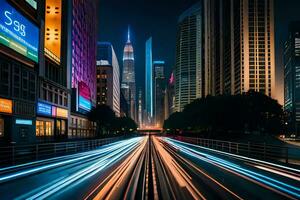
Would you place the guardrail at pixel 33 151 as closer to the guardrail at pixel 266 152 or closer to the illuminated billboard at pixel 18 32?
the guardrail at pixel 266 152

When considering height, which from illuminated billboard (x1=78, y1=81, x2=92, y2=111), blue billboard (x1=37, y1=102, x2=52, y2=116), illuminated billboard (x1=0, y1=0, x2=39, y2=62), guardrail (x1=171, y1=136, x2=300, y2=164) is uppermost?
illuminated billboard (x1=0, y1=0, x2=39, y2=62)

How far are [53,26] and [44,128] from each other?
29757mm

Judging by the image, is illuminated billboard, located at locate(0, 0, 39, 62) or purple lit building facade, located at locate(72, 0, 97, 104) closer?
illuminated billboard, located at locate(0, 0, 39, 62)

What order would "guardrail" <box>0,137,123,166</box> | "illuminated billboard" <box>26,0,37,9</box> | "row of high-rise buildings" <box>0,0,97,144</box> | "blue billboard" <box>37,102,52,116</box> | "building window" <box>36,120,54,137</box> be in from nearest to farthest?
"guardrail" <box>0,137,123,166</box>, "row of high-rise buildings" <box>0,0,97,144</box>, "illuminated billboard" <box>26,0,37,9</box>, "blue billboard" <box>37,102,52,116</box>, "building window" <box>36,120,54,137</box>

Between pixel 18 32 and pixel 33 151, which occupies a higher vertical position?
pixel 18 32

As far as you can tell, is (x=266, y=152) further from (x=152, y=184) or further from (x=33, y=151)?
(x=33, y=151)

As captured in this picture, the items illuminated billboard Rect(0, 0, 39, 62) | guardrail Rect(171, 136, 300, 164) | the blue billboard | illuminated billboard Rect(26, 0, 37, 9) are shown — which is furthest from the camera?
the blue billboard

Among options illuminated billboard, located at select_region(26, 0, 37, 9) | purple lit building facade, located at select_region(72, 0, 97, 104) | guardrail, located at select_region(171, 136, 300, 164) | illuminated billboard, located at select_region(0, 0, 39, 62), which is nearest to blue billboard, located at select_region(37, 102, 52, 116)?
illuminated billboard, located at select_region(0, 0, 39, 62)

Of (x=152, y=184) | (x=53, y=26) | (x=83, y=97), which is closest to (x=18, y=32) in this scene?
(x=53, y=26)

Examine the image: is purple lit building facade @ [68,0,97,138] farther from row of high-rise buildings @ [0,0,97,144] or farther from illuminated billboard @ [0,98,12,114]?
illuminated billboard @ [0,98,12,114]

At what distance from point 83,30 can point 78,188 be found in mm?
122675

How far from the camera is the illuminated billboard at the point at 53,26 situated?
8819 centimetres

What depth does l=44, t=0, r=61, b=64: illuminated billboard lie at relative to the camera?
88.2m

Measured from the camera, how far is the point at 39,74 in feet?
219
